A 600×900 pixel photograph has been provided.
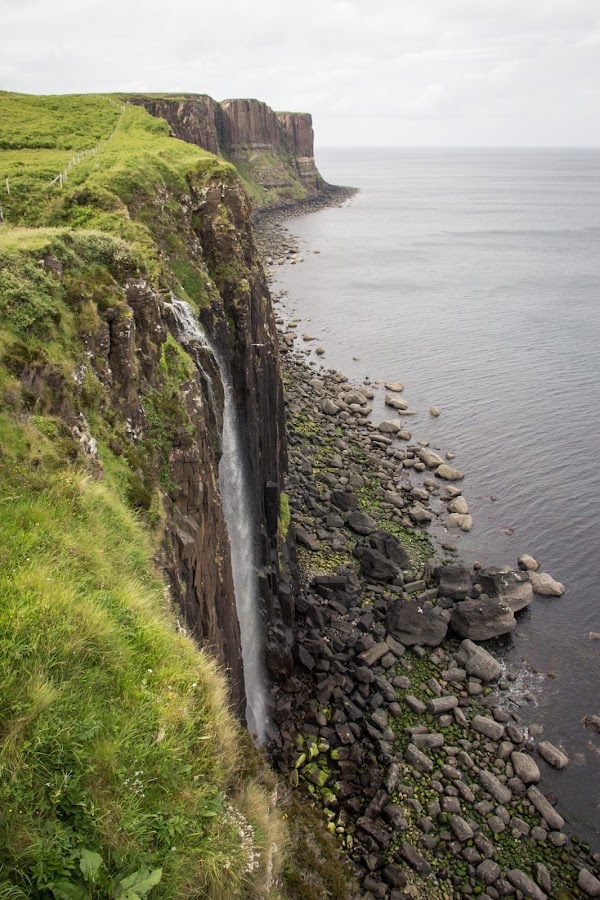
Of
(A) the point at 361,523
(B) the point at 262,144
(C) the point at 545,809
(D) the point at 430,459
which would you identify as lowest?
(C) the point at 545,809

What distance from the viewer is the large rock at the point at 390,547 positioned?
35344mm

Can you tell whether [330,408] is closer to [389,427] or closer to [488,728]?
[389,427]

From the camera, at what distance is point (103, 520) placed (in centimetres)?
1228

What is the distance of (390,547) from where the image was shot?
3572 centimetres

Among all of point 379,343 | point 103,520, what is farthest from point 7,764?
point 379,343

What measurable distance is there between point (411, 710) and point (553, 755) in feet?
19.8

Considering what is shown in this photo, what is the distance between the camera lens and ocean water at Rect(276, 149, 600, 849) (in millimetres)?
29688

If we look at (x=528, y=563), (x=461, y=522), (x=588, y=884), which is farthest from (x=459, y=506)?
(x=588, y=884)

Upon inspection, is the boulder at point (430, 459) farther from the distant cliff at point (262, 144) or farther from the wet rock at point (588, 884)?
the distant cliff at point (262, 144)

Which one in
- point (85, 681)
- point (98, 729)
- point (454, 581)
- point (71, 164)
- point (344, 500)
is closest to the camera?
point (98, 729)

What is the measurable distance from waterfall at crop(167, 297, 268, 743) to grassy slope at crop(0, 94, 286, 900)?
8103mm

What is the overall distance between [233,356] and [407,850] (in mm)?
22522

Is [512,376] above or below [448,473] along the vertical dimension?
above

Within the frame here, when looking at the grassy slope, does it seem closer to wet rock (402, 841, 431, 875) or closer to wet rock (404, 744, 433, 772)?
wet rock (402, 841, 431, 875)
